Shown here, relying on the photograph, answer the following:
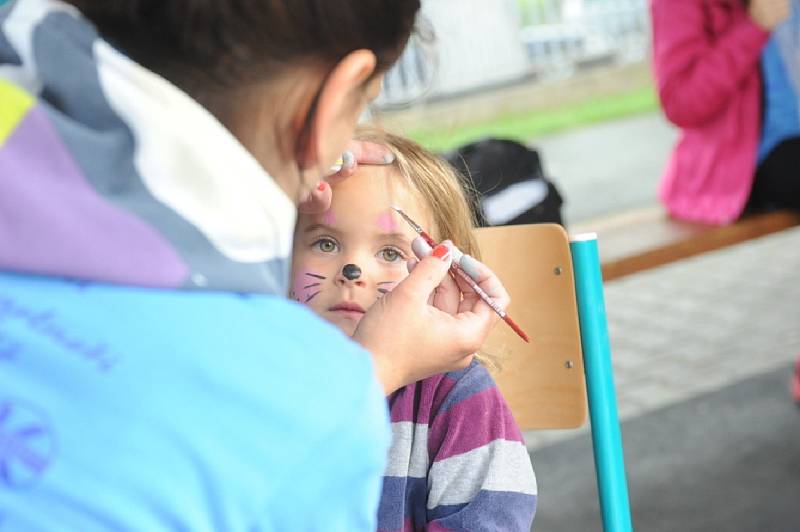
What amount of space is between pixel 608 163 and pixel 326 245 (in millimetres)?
6551

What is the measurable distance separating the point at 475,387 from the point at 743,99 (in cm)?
166

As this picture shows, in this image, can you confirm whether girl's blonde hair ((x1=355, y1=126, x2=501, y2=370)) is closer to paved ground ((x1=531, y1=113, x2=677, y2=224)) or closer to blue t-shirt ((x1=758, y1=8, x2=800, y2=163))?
blue t-shirt ((x1=758, y1=8, x2=800, y2=163))

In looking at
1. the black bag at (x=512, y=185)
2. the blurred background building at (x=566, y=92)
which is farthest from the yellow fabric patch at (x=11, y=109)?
the blurred background building at (x=566, y=92)

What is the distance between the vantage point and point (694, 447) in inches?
116

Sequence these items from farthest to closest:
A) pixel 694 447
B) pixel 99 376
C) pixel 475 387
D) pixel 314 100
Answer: pixel 694 447 → pixel 475 387 → pixel 314 100 → pixel 99 376

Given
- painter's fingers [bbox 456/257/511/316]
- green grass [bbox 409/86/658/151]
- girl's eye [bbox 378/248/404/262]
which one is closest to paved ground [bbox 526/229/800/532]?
girl's eye [bbox 378/248/404/262]

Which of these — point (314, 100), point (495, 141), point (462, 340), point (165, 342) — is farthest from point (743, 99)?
point (165, 342)

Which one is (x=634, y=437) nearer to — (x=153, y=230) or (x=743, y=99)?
(x=743, y=99)

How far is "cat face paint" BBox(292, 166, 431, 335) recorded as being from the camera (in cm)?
135

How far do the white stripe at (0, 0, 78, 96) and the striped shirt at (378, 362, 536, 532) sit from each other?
2.41 feet

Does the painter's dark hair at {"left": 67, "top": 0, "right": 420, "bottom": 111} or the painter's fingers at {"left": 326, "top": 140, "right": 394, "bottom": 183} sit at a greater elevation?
the painter's dark hair at {"left": 67, "top": 0, "right": 420, "bottom": 111}

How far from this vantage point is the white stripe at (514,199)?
2.43 meters

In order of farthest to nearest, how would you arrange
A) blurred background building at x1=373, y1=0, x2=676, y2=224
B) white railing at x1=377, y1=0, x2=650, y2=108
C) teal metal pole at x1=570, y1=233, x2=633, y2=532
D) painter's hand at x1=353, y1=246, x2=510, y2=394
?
1. white railing at x1=377, y1=0, x2=650, y2=108
2. blurred background building at x1=373, y1=0, x2=676, y2=224
3. teal metal pole at x1=570, y1=233, x2=633, y2=532
4. painter's hand at x1=353, y1=246, x2=510, y2=394

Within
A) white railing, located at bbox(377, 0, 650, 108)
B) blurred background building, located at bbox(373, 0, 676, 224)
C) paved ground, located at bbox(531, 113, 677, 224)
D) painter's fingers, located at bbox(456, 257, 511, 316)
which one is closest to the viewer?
painter's fingers, located at bbox(456, 257, 511, 316)
